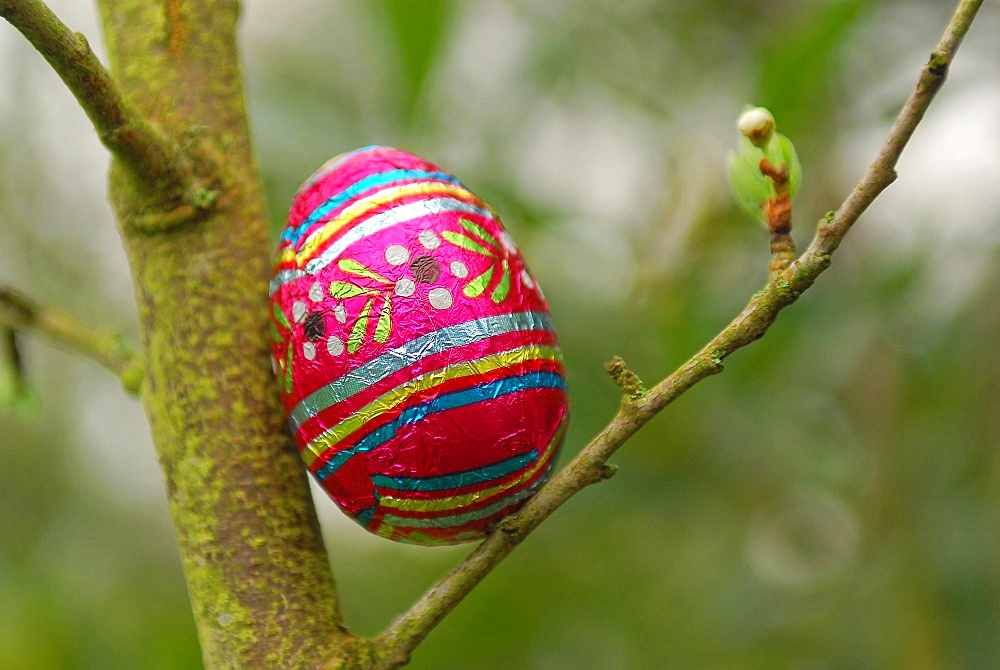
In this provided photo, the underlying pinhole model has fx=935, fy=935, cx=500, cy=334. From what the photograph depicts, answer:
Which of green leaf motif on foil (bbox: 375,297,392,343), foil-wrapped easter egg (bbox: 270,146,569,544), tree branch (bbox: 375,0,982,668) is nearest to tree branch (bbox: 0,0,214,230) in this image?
foil-wrapped easter egg (bbox: 270,146,569,544)

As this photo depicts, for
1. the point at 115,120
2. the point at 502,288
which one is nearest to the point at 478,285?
the point at 502,288

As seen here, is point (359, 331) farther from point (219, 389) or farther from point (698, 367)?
point (698, 367)

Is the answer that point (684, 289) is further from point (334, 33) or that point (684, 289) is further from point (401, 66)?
point (334, 33)

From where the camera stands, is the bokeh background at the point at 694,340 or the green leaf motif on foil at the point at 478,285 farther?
the bokeh background at the point at 694,340

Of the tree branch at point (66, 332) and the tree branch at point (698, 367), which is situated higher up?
the tree branch at point (66, 332)

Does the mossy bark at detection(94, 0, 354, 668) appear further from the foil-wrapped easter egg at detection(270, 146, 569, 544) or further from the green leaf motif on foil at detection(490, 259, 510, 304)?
the green leaf motif on foil at detection(490, 259, 510, 304)

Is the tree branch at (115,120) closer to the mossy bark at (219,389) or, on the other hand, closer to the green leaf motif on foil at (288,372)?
the mossy bark at (219,389)

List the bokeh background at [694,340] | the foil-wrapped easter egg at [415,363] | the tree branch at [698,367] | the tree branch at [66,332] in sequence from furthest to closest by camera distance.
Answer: the bokeh background at [694,340] → the tree branch at [66,332] → the foil-wrapped easter egg at [415,363] → the tree branch at [698,367]

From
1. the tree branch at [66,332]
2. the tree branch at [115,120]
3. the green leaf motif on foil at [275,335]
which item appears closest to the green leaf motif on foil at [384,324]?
the green leaf motif on foil at [275,335]
